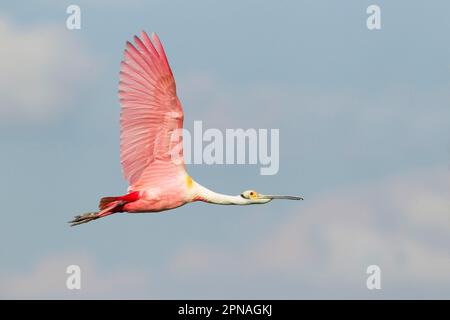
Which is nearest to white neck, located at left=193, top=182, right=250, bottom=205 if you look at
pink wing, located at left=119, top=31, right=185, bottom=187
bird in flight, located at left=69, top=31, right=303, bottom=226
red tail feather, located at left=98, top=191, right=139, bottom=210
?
bird in flight, located at left=69, top=31, right=303, bottom=226

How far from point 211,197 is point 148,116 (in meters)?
1.54

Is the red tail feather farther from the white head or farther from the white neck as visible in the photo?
the white head

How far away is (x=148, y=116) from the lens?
62.2 ft

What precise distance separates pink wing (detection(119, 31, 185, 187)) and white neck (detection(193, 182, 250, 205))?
398 millimetres

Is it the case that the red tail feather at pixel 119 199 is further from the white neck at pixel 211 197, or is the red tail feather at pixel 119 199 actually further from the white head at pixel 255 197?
the white head at pixel 255 197

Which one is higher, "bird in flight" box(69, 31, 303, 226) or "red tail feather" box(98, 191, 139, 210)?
"bird in flight" box(69, 31, 303, 226)

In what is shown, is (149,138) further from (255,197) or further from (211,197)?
(255,197)

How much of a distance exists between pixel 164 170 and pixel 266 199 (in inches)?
77.1

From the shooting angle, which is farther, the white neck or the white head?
the white head

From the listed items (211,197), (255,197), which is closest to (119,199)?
(211,197)

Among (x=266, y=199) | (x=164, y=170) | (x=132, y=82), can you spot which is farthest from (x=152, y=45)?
(x=266, y=199)

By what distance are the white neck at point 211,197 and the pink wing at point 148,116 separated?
398 mm

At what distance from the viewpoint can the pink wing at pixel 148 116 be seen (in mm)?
18781

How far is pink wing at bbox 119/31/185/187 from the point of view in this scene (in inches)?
739
